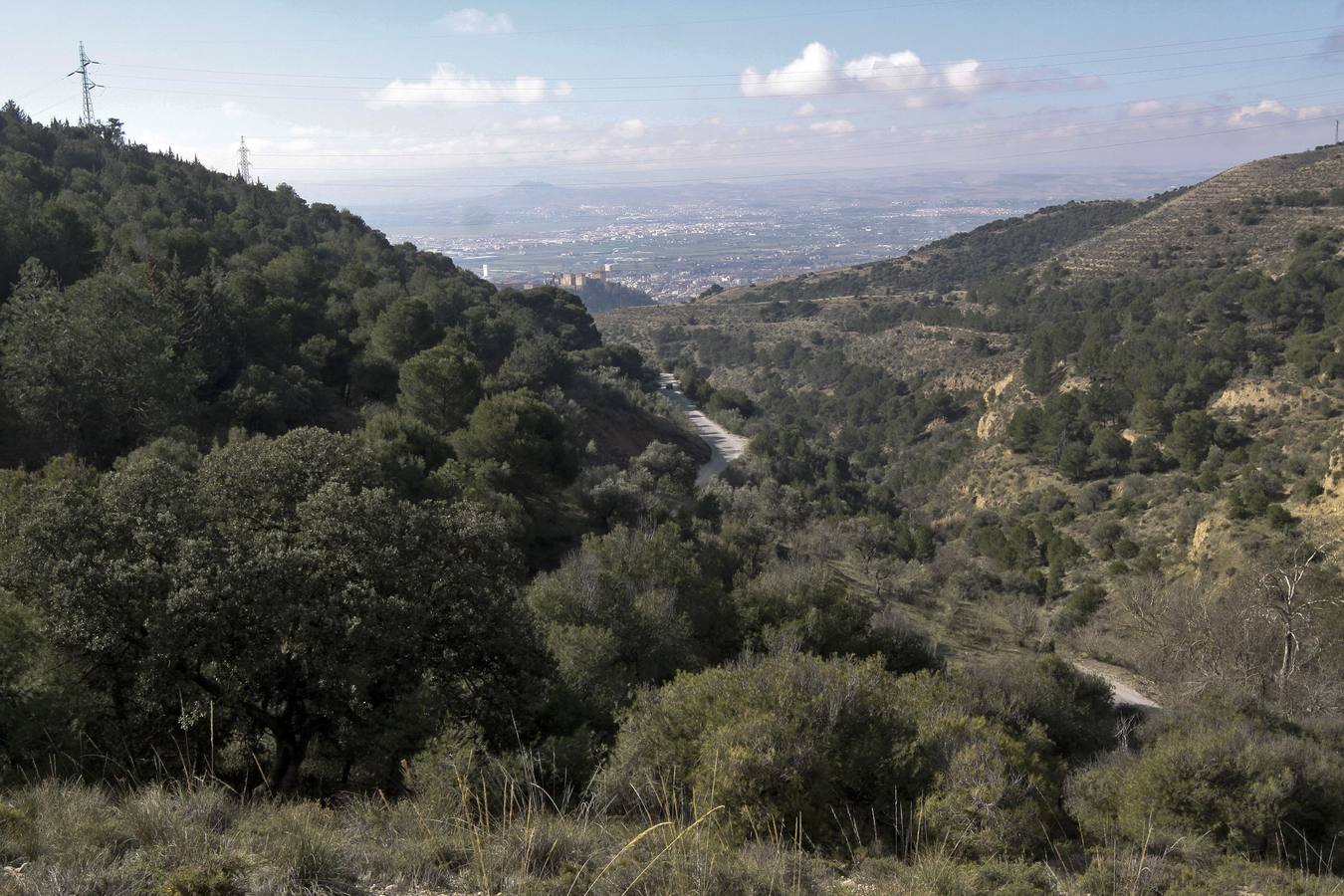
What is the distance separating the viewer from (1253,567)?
2177 cm

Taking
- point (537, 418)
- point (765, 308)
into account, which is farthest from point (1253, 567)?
point (765, 308)

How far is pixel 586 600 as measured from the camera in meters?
13.7

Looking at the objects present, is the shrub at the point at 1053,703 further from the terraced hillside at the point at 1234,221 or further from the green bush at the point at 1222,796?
the terraced hillside at the point at 1234,221

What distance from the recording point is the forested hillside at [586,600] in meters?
5.87

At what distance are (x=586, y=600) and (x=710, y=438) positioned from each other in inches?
1148

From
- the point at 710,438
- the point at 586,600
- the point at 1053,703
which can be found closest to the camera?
the point at 586,600

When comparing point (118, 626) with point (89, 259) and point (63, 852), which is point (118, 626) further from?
point (89, 259)

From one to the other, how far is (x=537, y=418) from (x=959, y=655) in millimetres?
12333

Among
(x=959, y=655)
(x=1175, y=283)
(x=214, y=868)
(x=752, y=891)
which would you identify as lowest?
(x=959, y=655)

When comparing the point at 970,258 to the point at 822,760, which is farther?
the point at 970,258

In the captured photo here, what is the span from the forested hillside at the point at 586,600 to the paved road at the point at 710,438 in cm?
137

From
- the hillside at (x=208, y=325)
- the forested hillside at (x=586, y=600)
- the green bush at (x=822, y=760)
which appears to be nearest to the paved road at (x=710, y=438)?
the forested hillside at (x=586, y=600)

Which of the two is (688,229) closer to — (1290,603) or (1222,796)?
(1290,603)

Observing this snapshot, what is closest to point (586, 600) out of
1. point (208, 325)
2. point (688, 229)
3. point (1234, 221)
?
point (208, 325)
